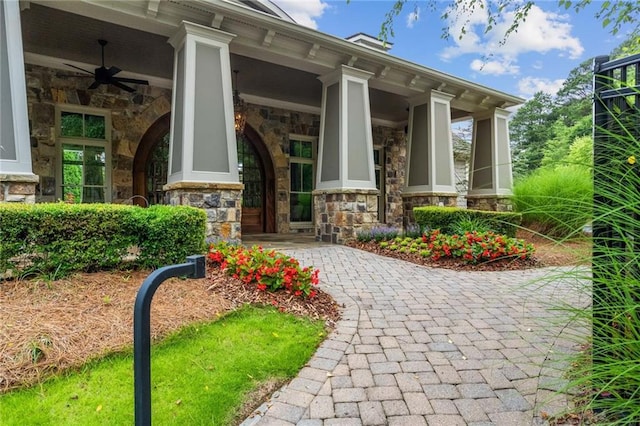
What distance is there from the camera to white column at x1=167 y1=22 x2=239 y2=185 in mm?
4891

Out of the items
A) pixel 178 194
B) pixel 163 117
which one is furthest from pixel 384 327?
pixel 163 117

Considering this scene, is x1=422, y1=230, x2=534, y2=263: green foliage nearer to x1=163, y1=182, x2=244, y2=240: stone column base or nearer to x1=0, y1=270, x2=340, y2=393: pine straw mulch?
x1=0, y1=270, x2=340, y2=393: pine straw mulch

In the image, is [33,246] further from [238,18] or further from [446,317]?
[238,18]

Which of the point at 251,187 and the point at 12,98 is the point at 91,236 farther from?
the point at 251,187

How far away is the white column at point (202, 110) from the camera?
489 centimetres

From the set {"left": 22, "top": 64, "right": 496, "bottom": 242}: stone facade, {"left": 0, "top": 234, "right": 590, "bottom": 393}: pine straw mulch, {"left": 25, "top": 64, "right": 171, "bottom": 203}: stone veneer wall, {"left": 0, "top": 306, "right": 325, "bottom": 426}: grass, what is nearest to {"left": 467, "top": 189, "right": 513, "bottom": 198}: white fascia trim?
{"left": 22, "top": 64, "right": 496, "bottom": 242}: stone facade

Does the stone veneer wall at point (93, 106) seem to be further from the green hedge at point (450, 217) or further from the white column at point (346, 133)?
the green hedge at point (450, 217)

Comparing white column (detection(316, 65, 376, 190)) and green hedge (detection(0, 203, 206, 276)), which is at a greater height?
white column (detection(316, 65, 376, 190))

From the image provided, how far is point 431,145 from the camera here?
7734 millimetres

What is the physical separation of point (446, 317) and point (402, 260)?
2368 millimetres

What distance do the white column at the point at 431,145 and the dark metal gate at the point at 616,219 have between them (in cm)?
638

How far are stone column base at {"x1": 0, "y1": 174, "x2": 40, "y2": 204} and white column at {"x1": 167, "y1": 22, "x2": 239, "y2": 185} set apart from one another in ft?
5.30

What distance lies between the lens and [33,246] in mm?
2885

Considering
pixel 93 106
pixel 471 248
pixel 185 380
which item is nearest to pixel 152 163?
pixel 93 106
